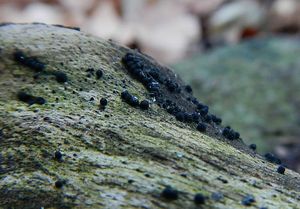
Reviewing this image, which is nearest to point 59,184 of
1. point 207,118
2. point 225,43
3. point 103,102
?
point 103,102

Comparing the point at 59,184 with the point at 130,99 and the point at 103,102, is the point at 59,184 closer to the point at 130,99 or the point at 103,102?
the point at 103,102

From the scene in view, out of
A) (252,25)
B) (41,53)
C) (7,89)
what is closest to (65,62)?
(41,53)

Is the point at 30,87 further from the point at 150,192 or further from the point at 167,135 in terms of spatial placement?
the point at 150,192

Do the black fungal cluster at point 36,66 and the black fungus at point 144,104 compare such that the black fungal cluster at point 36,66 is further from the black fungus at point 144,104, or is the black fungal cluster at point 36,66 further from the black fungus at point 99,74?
the black fungus at point 144,104

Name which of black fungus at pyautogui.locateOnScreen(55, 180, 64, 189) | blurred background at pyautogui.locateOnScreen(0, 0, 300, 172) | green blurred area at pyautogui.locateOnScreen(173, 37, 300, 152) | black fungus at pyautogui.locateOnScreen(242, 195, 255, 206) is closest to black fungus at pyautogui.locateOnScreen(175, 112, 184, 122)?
black fungus at pyautogui.locateOnScreen(242, 195, 255, 206)

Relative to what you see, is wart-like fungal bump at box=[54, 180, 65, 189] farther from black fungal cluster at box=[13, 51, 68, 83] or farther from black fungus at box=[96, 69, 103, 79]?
black fungus at box=[96, 69, 103, 79]

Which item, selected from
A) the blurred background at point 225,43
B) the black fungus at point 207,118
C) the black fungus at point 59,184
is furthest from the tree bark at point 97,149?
the blurred background at point 225,43
